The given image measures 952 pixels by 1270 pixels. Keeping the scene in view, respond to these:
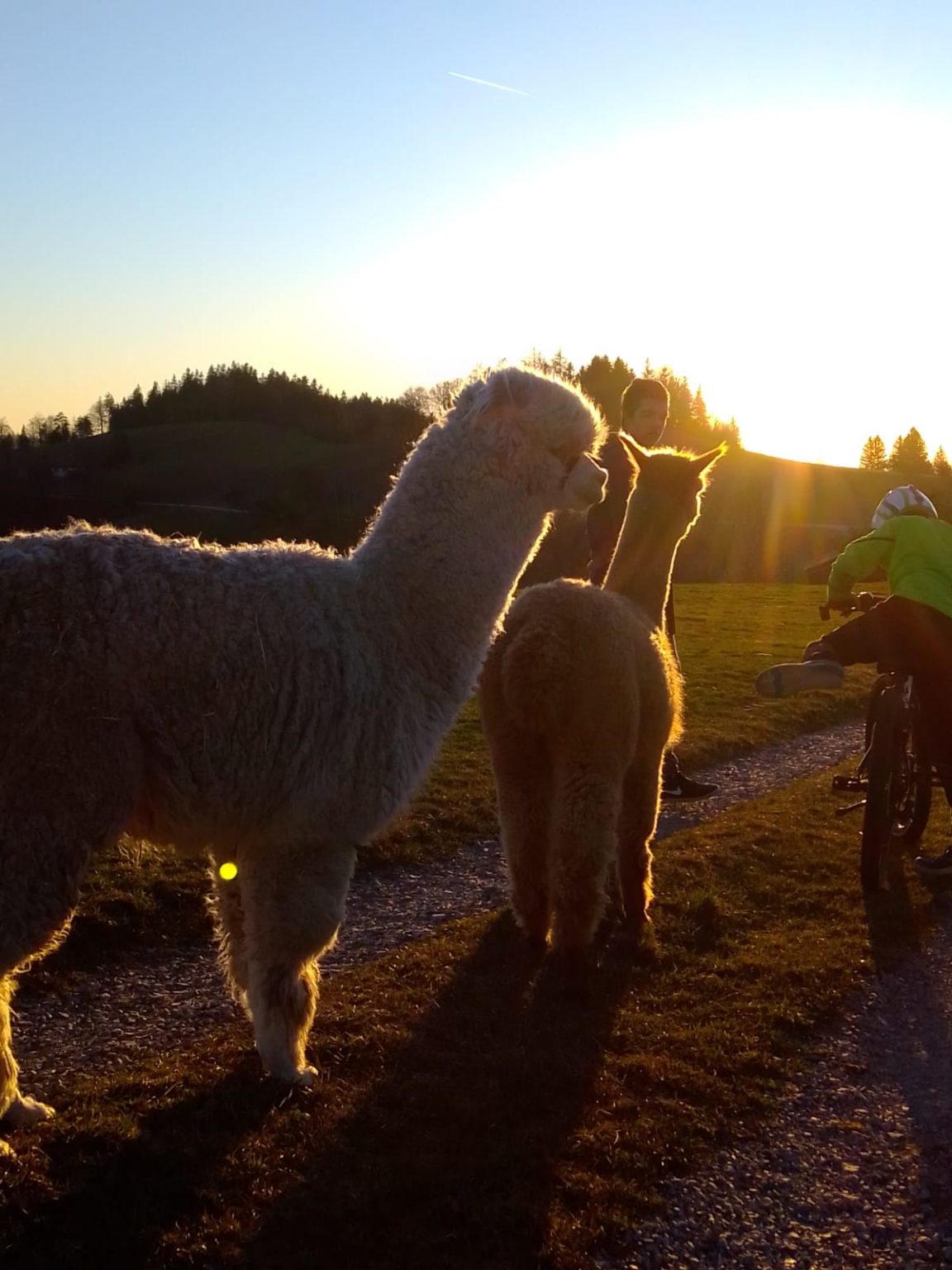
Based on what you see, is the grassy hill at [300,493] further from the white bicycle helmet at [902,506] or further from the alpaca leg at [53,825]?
the alpaca leg at [53,825]

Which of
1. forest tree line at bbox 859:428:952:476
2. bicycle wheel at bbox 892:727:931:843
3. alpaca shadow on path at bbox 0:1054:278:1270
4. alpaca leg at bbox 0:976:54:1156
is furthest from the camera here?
forest tree line at bbox 859:428:952:476

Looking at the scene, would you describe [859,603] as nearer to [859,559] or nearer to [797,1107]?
[859,559]

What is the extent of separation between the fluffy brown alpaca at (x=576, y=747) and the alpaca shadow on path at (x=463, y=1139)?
1.14ft

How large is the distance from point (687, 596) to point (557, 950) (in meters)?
24.3

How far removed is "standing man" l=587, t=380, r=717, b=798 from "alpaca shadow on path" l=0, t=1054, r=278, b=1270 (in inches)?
124

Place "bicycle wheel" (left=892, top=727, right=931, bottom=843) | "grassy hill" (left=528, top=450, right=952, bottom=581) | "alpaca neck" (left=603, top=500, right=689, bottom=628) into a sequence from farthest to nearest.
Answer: "grassy hill" (left=528, top=450, right=952, bottom=581) → "bicycle wheel" (left=892, top=727, right=931, bottom=843) → "alpaca neck" (left=603, top=500, right=689, bottom=628)

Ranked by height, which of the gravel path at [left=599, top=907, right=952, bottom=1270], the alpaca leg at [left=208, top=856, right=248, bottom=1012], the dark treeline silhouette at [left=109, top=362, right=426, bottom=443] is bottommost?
the gravel path at [left=599, top=907, right=952, bottom=1270]

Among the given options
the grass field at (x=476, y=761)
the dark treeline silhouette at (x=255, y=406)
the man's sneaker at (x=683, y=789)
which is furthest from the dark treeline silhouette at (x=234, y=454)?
the man's sneaker at (x=683, y=789)

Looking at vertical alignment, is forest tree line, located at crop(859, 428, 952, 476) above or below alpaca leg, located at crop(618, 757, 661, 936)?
above

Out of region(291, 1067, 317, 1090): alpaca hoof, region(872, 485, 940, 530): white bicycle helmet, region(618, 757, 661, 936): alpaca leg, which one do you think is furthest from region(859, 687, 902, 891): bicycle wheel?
region(291, 1067, 317, 1090): alpaca hoof

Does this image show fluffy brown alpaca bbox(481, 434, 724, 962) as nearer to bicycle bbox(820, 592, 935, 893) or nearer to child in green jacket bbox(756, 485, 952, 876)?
child in green jacket bbox(756, 485, 952, 876)

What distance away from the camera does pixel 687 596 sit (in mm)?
27734

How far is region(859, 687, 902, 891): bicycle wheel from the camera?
18.7ft

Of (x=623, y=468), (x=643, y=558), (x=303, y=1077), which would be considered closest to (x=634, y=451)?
(x=623, y=468)
